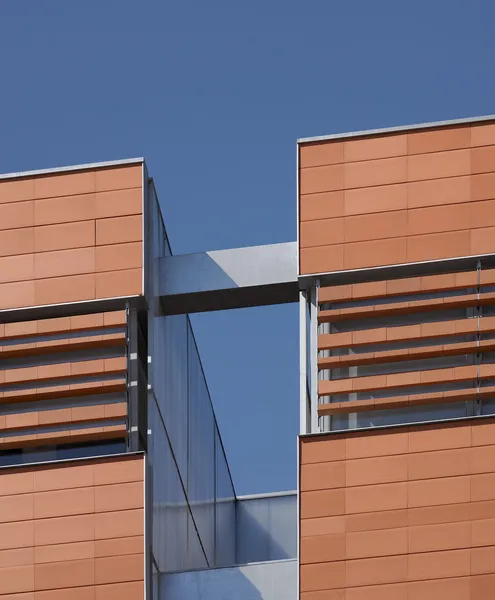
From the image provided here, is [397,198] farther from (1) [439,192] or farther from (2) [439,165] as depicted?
(2) [439,165]

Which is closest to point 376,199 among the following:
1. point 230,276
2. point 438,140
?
point 438,140

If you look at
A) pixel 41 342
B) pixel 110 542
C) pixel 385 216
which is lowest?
pixel 110 542

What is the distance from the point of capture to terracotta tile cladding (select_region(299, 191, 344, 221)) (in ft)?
89.8

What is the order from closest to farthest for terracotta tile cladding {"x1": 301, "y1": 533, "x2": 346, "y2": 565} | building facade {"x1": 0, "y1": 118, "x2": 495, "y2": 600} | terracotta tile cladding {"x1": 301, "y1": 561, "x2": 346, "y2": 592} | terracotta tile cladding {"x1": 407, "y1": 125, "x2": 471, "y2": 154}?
terracotta tile cladding {"x1": 301, "y1": 561, "x2": 346, "y2": 592} < terracotta tile cladding {"x1": 301, "y1": 533, "x2": 346, "y2": 565} < building facade {"x1": 0, "y1": 118, "x2": 495, "y2": 600} < terracotta tile cladding {"x1": 407, "y1": 125, "x2": 471, "y2": 154}

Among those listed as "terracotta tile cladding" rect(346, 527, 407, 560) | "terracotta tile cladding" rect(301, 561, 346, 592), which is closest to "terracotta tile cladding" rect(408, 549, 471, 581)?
"terracotta tile cladding" rect(346, 527, 407, 560)

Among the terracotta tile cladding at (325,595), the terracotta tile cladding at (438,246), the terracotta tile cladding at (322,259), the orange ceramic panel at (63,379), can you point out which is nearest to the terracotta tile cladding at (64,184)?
the orange ceramic panel at (63,379)

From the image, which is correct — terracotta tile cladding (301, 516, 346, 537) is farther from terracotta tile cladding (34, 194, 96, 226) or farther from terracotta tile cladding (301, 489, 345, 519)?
terracotta tile cladding (34, 194, 96, 226)

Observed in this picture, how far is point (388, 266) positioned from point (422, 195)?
115 centimetres

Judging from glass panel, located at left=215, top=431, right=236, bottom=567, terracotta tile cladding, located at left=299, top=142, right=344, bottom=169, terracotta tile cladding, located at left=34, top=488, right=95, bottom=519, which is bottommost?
glass panel, located at left=215, top=431, right=236, bottom=567

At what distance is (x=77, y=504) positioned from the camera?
85.9ft

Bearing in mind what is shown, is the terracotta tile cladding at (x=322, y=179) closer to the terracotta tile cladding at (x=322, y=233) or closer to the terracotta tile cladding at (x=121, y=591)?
the terracotta tile cladding at (x=322, y=233)

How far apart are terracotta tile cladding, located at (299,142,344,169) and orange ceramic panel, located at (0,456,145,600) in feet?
16.2

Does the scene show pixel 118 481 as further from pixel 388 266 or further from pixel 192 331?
pixel 192 331

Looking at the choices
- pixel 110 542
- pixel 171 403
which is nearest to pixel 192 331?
pixel 171 403
